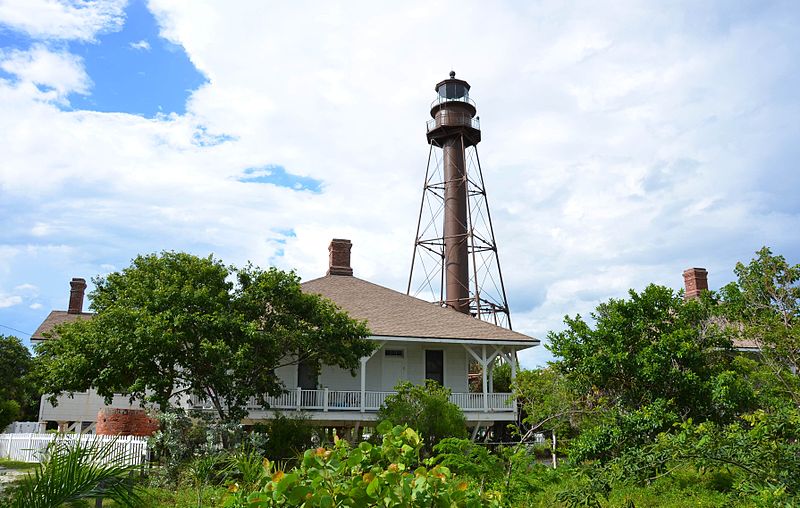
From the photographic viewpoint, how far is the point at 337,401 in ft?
63.7

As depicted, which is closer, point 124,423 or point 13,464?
point 124,423

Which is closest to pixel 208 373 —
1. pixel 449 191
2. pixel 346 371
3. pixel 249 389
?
pixel 249 389

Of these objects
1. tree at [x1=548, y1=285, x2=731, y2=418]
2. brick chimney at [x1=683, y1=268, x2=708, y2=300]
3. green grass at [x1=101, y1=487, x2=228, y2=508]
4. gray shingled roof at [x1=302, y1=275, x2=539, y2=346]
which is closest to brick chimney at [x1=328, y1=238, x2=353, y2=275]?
gray shingled roof at [x1=302, y1=275, x2=539, y2=346]

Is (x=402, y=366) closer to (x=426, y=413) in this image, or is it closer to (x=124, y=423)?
(x=426, y=413)

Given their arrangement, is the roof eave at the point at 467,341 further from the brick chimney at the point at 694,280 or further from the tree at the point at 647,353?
the brick chimney at the point at 694,280

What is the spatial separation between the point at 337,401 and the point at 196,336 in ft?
18.5

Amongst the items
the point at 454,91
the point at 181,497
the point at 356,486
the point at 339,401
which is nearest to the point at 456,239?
the point at 454,91

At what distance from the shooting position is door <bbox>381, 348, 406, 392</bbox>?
21312mm

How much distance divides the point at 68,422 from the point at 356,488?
2825cm

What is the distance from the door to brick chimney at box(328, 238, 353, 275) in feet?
17.0

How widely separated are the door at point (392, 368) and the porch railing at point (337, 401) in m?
1.25

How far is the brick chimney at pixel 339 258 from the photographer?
84.4 ft

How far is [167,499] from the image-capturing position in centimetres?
1123

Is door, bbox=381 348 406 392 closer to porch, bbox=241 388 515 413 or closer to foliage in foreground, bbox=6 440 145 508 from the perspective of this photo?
porch, bbox=241 388 515 413
